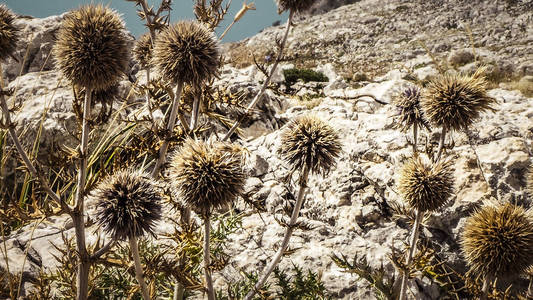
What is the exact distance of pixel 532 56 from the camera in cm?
1424

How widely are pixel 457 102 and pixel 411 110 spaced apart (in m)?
0.61

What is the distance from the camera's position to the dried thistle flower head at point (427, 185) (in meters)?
2.54

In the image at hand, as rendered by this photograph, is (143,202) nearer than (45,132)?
Yes

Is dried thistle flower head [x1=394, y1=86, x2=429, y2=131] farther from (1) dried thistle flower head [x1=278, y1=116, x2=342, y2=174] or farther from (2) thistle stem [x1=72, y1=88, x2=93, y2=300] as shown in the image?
(2) thistle stem [x1=72, y1=88, x2=93, y2=300]

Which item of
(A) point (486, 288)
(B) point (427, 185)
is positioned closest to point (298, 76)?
(B) point (427, 185)

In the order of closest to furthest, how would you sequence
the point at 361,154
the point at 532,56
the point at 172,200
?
1. the point at 172,200
2. the point at 361,154
3. the point at 532,56

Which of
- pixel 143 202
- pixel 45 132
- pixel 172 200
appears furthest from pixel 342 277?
pixel 45 132

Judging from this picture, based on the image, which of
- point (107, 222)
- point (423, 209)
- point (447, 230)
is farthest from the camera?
point (447, 230)

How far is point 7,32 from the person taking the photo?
203 cm

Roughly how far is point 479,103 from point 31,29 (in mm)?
8526

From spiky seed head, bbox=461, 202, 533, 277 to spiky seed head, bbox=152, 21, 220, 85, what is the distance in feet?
8.67

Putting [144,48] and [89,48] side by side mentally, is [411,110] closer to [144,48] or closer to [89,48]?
[144,48]

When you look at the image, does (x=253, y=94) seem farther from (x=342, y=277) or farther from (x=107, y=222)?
(x=107, y=222)

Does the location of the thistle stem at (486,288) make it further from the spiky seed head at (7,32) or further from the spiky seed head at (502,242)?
the spiky seed head at (7,32)
